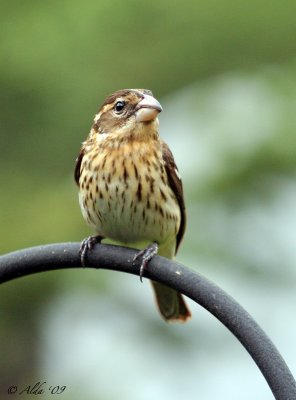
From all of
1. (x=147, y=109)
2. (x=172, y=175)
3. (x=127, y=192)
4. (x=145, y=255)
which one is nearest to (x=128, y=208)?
(x=127, y=192)

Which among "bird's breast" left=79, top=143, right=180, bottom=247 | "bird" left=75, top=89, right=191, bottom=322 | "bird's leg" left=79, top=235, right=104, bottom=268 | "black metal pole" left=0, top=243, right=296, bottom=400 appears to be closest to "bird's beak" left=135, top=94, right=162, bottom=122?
"bird" left=75, top=89, right=191, bottom=322

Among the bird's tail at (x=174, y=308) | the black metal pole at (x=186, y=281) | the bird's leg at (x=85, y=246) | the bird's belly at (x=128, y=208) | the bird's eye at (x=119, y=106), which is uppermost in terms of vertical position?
the bird's eye at (x=119, y=106)

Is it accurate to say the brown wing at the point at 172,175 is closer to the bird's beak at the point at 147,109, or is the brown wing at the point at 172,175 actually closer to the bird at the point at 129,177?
the bird at the point at 129,177

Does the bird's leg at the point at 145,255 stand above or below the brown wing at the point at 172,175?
below

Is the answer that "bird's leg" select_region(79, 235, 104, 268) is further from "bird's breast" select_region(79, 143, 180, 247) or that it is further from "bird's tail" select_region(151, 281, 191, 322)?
"bird's tail" select_region(151, 281, 191, 322)

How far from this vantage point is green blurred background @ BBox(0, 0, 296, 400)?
6703 mm

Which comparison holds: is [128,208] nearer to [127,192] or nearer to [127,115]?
[127,192]

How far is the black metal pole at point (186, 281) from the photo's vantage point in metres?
3.62

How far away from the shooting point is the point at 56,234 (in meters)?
6.81

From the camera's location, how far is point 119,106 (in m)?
5.28

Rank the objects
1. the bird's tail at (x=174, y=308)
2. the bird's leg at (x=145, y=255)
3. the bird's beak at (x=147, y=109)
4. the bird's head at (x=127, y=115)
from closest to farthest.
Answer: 1. the bird's leg at (x=145, y=255)
2. the bird's beak at (x=147, y=109)
3. the bird's head at (x=127, y=115)
4. the bird's tail at (x=174, y=308)

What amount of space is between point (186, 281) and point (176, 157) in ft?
10.6

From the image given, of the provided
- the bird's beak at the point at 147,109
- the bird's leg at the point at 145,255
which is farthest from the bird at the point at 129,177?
the bird's leg at the point at 145,255

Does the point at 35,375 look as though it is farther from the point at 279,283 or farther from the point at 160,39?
the point at 160,39
